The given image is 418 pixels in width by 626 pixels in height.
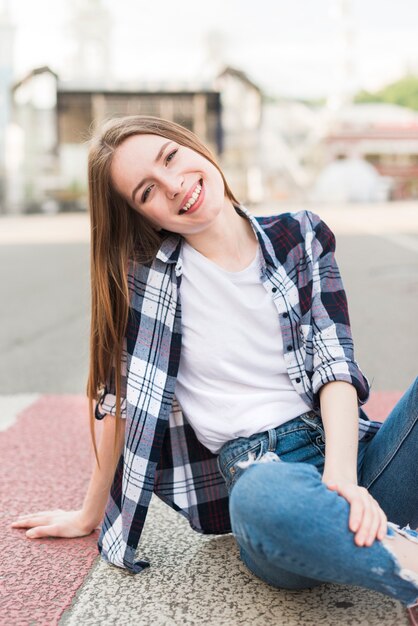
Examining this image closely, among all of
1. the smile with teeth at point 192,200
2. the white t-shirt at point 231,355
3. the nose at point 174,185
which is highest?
the nose at point 174,185

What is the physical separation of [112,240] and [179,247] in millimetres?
183

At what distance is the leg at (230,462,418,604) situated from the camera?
153cm

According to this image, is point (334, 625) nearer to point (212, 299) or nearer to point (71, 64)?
point (212, 299)

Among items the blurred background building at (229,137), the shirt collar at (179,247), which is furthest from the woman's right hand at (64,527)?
the blurred background building at (229,137)

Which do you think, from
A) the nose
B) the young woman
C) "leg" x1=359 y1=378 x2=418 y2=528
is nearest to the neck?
the young woman

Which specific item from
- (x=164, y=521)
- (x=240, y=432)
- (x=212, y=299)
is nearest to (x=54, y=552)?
(x=164, y=521)

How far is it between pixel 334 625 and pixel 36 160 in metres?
37.9

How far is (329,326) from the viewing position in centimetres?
201

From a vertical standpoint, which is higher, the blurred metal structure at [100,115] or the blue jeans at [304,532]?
the blurred metal structure at [100,115]

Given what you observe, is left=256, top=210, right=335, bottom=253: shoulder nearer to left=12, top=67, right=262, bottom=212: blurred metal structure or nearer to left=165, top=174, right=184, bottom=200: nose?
left=165, top=174, right=184, bottom=200: nose

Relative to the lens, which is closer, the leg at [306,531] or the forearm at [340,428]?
the leg at [306,531]

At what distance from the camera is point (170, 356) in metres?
2.01

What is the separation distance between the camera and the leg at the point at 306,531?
1.53 m

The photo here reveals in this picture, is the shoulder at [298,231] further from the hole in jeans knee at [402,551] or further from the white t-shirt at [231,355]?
the hole in jeans knee at [402,551]
